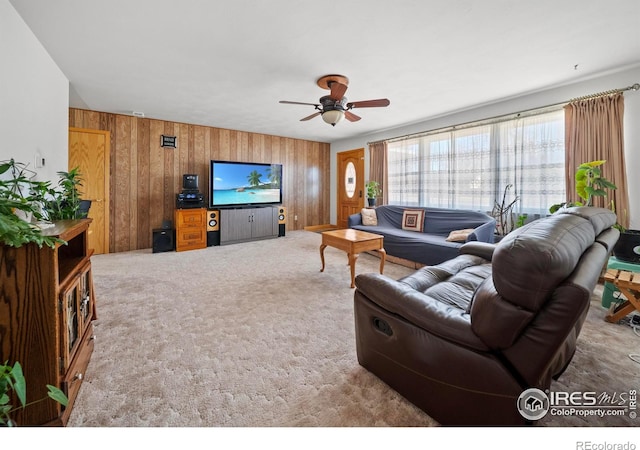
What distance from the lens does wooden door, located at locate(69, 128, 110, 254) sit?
14.1ft

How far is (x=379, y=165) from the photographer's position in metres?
5.86

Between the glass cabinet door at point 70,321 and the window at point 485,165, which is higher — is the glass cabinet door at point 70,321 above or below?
below

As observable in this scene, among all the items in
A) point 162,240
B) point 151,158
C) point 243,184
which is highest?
point 151,158

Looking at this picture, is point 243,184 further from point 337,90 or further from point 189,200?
point 337,90

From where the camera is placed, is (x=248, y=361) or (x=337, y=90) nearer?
(x=248, y=361)

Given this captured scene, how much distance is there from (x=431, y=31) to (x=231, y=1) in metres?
1.61

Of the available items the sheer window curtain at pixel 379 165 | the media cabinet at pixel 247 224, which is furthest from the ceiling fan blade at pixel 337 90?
the media cabinet at pixel 247 224

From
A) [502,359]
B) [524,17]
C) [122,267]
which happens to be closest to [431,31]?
[524,17]

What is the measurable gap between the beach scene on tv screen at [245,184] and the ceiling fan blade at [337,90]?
10.0 ft

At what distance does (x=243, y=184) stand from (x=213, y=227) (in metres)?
1.09

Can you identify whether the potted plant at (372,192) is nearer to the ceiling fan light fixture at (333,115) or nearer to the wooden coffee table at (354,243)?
the wooden coffee table at (354,243)

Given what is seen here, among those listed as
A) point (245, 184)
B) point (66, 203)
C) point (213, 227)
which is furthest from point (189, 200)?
point (66, 203)

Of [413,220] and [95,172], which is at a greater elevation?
[95,172]

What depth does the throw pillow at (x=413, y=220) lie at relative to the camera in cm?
445
